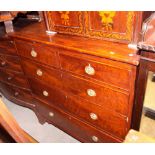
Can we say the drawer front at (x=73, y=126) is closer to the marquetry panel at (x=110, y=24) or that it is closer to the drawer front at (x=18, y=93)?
the drawer front at (x=18, y=93)

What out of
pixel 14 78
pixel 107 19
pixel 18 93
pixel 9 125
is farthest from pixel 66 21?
pixel 18 93

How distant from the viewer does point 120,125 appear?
1309 mm

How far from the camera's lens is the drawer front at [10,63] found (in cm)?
187

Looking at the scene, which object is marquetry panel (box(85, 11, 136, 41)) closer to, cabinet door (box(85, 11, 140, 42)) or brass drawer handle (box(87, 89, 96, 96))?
cabinet door (box(85, 11, 140, 42))

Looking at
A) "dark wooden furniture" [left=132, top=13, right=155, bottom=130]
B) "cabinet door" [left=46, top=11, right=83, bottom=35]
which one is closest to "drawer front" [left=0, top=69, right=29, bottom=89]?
"cabinet door" [left=46, top=11, right=83, bottom=35]

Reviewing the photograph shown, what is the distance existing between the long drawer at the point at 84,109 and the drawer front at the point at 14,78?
0.16 meters

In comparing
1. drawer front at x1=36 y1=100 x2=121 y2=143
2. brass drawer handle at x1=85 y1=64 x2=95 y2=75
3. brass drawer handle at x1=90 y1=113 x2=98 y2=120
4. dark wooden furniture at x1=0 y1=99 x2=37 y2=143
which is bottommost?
drawer front at x1=36 y1=100 x2=121 y2=143

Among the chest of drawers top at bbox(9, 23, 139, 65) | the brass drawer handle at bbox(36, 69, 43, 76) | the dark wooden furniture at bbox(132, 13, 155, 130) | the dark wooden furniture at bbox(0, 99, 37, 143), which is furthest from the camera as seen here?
the brass drawer handle at bbox(36, 69, 43, 76)

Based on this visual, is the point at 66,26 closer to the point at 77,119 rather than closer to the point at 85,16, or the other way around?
Result: the point at 85,16

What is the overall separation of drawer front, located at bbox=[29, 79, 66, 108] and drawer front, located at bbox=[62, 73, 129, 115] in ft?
0.63

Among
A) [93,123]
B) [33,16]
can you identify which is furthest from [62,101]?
[33,16]

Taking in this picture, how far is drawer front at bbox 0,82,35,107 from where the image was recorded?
6.96ft

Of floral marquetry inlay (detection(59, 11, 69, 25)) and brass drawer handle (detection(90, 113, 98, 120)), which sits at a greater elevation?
floral marquetry inlay (detection(59, 11, 69, 25))

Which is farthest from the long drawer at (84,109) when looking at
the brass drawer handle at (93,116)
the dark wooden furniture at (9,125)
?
the dark wooden furniture at (9,125)
